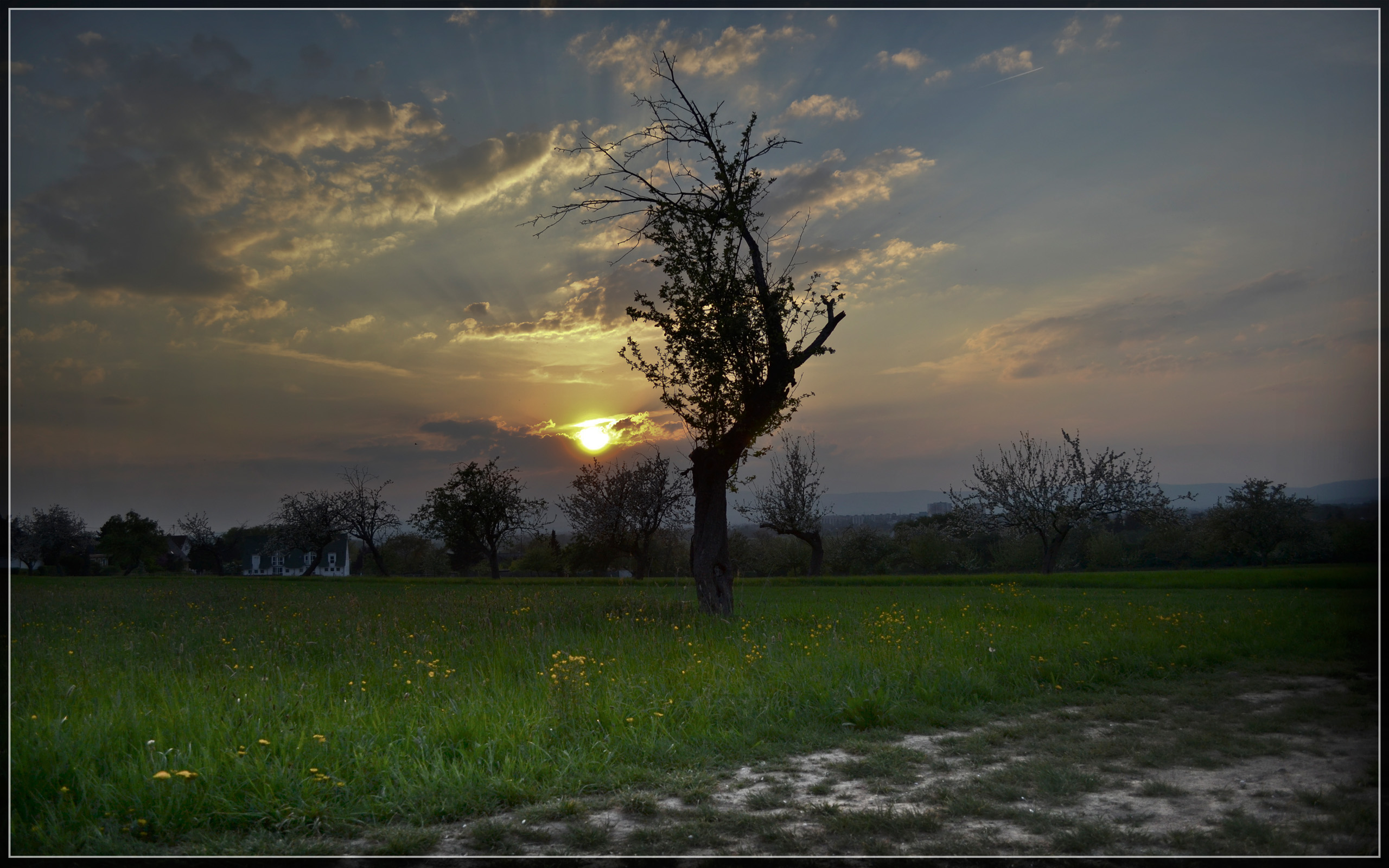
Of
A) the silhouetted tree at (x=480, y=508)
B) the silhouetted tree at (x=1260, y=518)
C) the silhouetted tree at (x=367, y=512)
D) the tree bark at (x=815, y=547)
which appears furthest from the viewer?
the silhouetted tree at (x=367, y=512)

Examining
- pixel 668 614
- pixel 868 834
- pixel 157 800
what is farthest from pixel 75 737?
pixel 668 614

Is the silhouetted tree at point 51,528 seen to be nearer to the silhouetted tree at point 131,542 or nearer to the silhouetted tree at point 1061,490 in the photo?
the silhouetted tree at point 131,542

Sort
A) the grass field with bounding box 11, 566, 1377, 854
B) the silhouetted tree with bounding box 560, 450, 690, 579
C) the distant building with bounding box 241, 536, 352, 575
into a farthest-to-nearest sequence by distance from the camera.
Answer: the distant building with bounding box 241, 536, 352, 575 < the silhouetted tree with bounding box 560, 450, 690, 579 < the grass field with bounding box 11, 566, 1377, 854

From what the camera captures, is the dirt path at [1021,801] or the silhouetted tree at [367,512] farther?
the silhouetted tree at [367,512]

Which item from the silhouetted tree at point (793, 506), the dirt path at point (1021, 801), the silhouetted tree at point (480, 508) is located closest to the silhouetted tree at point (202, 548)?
the silhouetted tree at point (480, 508)

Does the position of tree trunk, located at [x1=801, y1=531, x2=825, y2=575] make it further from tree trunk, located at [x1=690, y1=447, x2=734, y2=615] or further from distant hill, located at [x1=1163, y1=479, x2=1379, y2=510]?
distant hill, located at [x1=1163, y1=479, x2=1379, y2=510]

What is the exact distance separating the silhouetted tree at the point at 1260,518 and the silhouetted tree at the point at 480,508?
3756 cm

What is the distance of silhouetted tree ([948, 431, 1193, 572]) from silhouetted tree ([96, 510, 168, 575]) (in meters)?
43.8

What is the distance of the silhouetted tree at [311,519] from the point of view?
181 feet

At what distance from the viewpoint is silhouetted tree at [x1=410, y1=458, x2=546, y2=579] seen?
47281mm

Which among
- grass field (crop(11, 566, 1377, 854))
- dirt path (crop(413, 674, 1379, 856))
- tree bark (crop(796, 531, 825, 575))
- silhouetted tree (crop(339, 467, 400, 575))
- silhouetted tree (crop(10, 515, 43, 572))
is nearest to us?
dirt path (crop(413, 674, 1379, 856))

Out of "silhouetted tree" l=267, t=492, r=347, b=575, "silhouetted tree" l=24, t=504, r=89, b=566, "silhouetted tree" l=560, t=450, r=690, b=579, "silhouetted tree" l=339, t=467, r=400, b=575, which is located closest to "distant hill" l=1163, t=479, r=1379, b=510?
"silhouetted tree" l=24, t=504, r=89, b=566

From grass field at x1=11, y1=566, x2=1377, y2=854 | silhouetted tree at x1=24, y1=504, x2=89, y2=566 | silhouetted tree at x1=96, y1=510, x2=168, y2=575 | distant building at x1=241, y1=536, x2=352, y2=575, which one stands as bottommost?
distant building at x1=241, y1=536, x2=352, y2=575

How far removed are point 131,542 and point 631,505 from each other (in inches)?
1096
